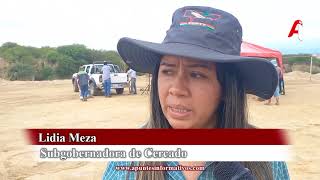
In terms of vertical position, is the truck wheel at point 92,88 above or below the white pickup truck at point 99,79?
below

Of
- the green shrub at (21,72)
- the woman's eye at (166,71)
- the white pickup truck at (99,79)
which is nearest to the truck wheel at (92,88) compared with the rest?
the white pickup truck at (99,79)

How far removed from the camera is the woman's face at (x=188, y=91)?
851 mm

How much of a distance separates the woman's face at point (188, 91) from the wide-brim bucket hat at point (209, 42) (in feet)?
0.11

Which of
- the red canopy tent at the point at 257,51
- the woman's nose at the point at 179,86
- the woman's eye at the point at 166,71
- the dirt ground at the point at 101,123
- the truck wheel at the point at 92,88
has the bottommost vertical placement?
the dirt ground at the point at 101,123

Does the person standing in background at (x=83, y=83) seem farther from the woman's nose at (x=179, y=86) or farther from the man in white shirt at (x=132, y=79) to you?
the woman's nose at (x=179, y=86)

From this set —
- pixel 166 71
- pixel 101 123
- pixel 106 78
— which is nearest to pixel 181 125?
pixel 166 71

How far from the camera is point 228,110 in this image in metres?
0.97

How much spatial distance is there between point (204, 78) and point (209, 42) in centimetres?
8

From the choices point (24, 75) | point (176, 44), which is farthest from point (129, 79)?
point (24, 75)

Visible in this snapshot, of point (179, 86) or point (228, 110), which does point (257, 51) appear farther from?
point (179, 86)

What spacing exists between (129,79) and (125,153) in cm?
1257

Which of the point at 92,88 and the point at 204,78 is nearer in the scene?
the point at 204,78

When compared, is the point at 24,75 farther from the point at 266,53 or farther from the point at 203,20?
the point at 203,20

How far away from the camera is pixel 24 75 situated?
25625 millimetres
